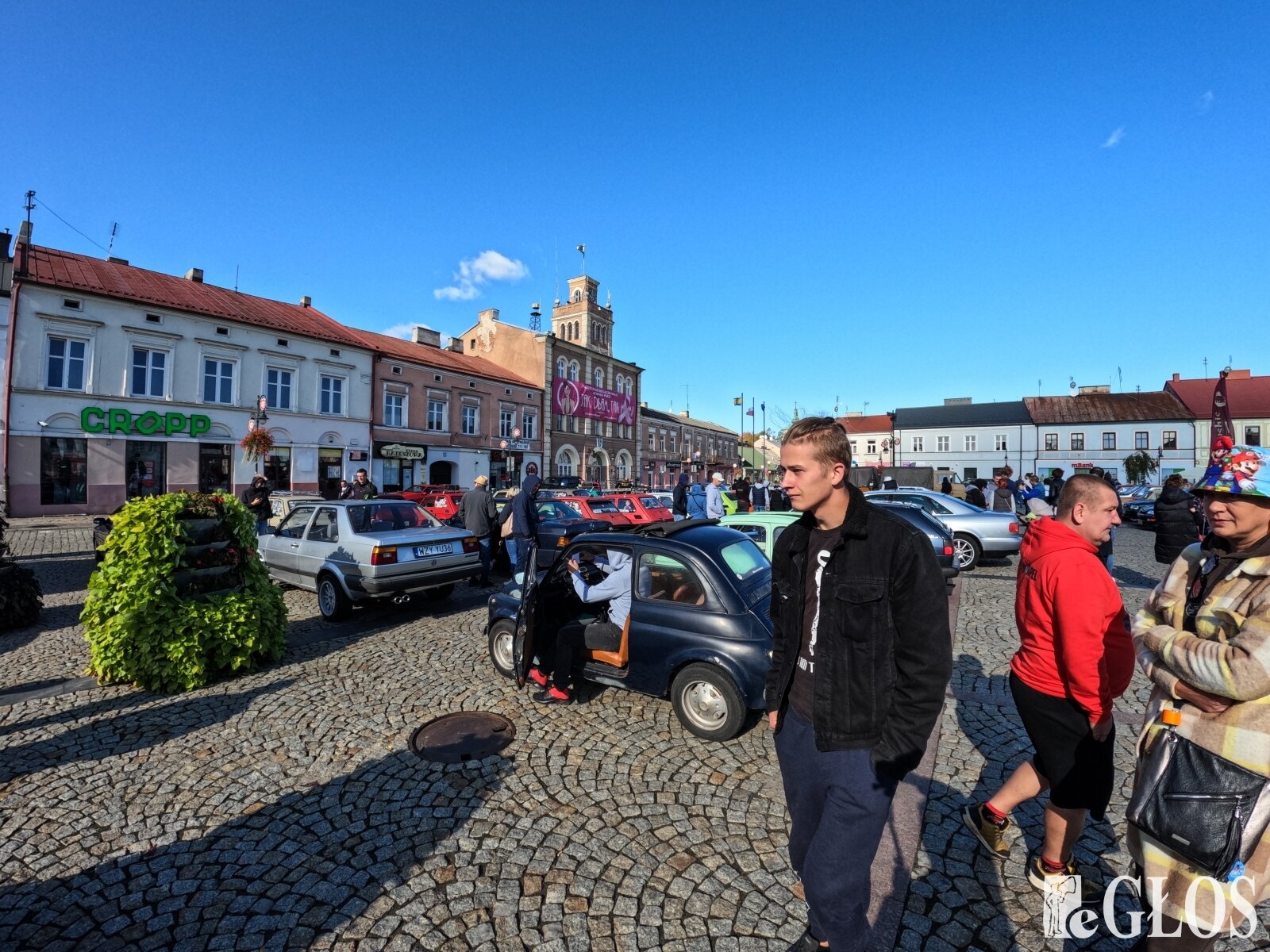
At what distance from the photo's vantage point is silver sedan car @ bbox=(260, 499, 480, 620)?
24.4ft

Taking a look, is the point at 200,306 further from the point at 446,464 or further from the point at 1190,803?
the point at 1190,803

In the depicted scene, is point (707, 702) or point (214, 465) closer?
point (707, 702)

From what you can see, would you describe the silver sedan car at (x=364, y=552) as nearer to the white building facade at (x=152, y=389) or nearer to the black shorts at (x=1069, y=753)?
the black shorts at (x=1069, y=753)

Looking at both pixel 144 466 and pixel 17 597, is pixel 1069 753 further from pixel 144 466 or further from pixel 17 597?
pixel 144 466

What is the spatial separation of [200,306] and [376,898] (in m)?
29.0

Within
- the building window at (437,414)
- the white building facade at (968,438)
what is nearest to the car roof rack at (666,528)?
the building window at (437,414)

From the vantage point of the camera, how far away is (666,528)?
16.4 feet

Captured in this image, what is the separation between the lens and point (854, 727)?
1.95 metres

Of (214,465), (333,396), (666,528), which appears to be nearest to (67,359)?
(214,465)

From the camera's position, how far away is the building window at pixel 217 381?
23812 millimetres

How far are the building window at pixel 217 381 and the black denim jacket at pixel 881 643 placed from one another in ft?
95.1

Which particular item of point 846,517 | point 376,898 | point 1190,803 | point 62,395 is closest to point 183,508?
point 376,898

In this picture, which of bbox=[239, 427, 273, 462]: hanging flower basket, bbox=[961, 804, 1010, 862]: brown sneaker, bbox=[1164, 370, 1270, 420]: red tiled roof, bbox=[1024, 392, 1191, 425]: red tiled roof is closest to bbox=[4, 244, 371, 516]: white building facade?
bbox=[239, 427, 273, 462]: hanging flower basket

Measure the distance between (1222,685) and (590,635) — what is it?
12.9 ft
